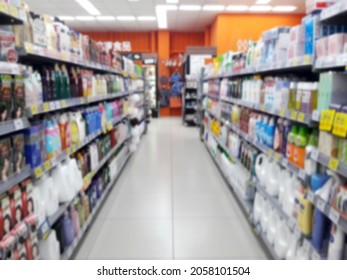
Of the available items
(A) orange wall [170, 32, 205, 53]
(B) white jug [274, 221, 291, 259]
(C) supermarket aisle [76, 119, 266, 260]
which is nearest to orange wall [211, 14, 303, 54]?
(A) orange wall [170, 32, 205, 53]

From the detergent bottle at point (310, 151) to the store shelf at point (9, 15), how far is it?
74.1 inches

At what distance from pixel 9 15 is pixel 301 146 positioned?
1934 mm

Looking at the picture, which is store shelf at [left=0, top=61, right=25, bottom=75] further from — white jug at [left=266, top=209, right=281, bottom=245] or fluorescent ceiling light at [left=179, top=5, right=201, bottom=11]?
fluorescent ceiling light at [left=179, top=5, right=201, bottom=11]

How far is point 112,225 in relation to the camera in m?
3.31

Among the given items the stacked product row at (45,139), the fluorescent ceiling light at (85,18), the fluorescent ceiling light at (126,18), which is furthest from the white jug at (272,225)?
the fluorescent ceiling light at (85,18)

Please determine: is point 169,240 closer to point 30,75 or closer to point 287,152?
point 287,152

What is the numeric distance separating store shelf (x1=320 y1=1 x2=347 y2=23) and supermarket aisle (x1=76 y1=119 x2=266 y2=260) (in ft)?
6.28

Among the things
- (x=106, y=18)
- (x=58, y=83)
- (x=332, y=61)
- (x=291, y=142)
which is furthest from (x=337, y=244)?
(x=106, y=18)

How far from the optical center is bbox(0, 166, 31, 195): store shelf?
65.1 inches

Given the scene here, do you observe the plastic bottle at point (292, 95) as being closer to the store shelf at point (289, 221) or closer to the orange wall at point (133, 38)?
the store shelf at point (289, 221)

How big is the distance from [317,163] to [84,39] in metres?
2.49

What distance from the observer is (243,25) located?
1072 centimetres

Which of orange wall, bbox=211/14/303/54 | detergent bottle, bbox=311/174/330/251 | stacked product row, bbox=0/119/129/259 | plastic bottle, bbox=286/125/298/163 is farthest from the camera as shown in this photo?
orange wall, bbox=211/14/303/54
